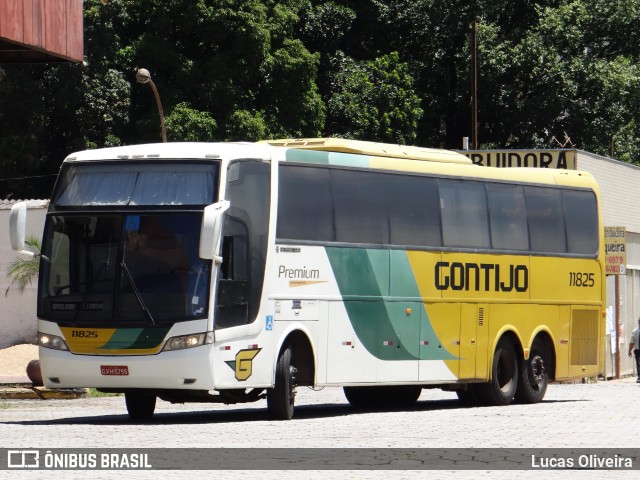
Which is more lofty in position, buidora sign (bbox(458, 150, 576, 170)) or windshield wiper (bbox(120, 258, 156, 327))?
buidora sign (bbox(458, 150, 576, 170))

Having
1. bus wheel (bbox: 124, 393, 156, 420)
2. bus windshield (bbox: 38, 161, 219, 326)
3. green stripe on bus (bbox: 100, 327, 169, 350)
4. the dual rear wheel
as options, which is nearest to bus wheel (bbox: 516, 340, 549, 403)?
the dual rear wheel

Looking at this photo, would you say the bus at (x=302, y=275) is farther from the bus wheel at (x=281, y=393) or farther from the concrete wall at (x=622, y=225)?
the concrete wall at (x=622, y=225)

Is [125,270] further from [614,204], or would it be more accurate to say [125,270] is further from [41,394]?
[614,204]

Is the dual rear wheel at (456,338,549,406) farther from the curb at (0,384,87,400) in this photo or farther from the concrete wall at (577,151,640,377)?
the concrete wall at (577,151,640,377)

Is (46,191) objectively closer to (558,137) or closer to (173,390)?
(558,137)

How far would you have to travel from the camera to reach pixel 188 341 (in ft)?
57.4

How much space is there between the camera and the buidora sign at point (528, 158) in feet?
128

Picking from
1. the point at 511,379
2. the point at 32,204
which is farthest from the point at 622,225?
the point at 511,379

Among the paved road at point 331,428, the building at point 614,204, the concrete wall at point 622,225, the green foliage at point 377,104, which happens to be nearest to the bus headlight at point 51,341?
the paved road at point 331,428

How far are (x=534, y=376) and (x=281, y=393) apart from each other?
6.69 m

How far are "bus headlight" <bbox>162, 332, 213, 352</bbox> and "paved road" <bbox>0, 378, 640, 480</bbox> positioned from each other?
923mm

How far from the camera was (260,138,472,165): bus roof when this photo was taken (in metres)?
20.6

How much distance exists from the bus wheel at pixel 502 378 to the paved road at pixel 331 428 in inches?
21.2
